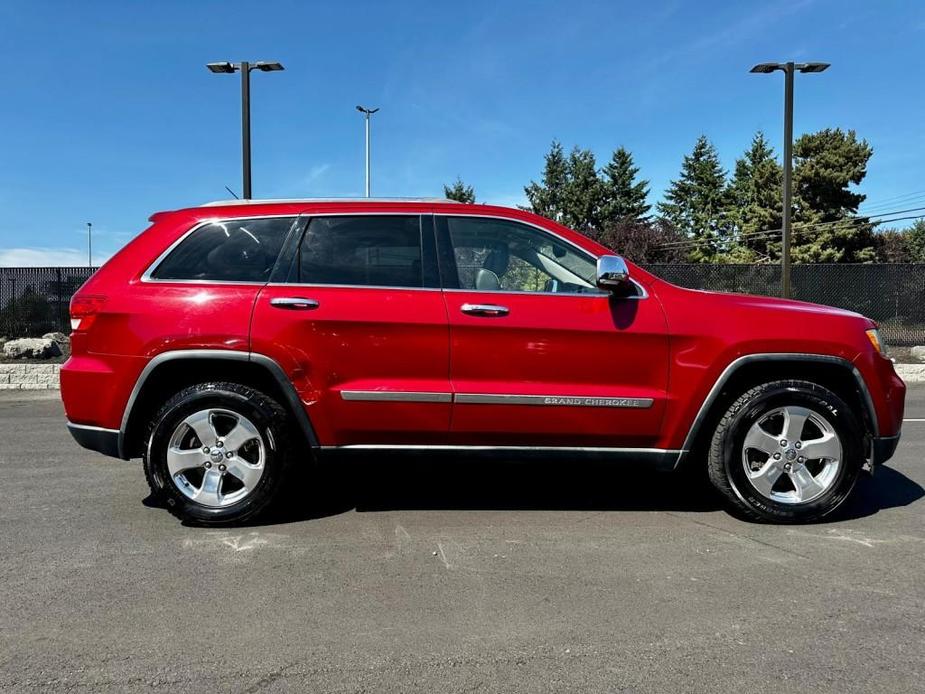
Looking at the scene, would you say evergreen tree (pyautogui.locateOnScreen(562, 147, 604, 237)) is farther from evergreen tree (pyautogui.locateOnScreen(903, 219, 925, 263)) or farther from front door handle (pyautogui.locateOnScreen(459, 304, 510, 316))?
front door handle (pyautogui.locateOnScreen(459, 304, 510, 316))

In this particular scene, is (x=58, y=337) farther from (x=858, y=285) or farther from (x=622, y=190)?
(x=622, y=190)

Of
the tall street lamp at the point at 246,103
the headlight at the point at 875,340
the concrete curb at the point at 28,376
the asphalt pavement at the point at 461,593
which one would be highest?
the tall street lamp at the point at 246,103

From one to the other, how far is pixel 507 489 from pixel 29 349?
1108 cm

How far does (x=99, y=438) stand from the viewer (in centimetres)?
393

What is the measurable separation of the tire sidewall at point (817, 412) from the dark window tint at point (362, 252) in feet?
6.91

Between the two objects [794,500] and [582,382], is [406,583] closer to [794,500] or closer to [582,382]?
[582,382]

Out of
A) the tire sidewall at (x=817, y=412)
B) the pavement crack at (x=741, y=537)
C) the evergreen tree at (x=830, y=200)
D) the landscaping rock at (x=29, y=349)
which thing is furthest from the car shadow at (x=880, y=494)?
the evergreen tree at (x=830, y=200)

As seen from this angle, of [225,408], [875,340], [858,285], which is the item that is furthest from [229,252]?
[858,285]

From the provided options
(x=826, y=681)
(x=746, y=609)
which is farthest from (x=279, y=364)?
(x=826, y=681)

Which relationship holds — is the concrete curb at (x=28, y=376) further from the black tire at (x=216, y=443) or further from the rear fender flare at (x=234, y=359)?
the black tire at (x=216, y=443)

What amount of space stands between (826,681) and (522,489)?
2548 millimetres

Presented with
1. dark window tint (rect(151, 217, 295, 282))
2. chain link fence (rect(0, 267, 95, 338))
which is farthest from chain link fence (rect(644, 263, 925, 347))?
chain link fence (rect(0, 267, 95, 338))

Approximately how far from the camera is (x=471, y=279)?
3.98 m

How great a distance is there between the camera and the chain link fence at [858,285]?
1343cm
